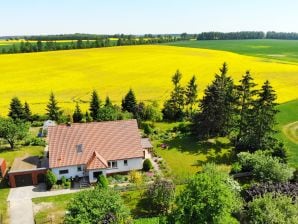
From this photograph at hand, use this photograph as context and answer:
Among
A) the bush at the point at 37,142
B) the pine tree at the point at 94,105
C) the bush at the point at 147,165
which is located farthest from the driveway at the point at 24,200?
the pine tree at the point at 94,105

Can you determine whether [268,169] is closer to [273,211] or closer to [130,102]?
[273,211]

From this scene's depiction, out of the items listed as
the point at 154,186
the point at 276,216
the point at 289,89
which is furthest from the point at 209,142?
the point at 289,89

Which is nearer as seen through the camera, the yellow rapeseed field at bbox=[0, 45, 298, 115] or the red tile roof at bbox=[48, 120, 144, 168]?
the red tile roof at bbox=[48, 120, 144, 168]

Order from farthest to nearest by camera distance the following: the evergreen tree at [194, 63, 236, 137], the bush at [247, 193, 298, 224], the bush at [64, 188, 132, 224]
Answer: the evergreen tree at [194, 63, 236, 137], the bush at [247, 193, 298, 224], the bush at [64, 188, 132, 224]

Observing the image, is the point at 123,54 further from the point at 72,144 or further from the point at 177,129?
the point at 72,144

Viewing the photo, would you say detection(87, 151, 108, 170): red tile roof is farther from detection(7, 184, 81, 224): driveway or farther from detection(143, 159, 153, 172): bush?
detection(143, 159, 153, 172): bush

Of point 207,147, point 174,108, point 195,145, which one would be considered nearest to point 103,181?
point 195,145

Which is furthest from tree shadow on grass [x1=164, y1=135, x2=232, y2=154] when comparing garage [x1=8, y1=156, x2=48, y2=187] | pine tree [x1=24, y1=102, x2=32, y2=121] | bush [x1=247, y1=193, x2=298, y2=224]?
pine tree [x1=24, y1=102, x2=32, y2=121]
